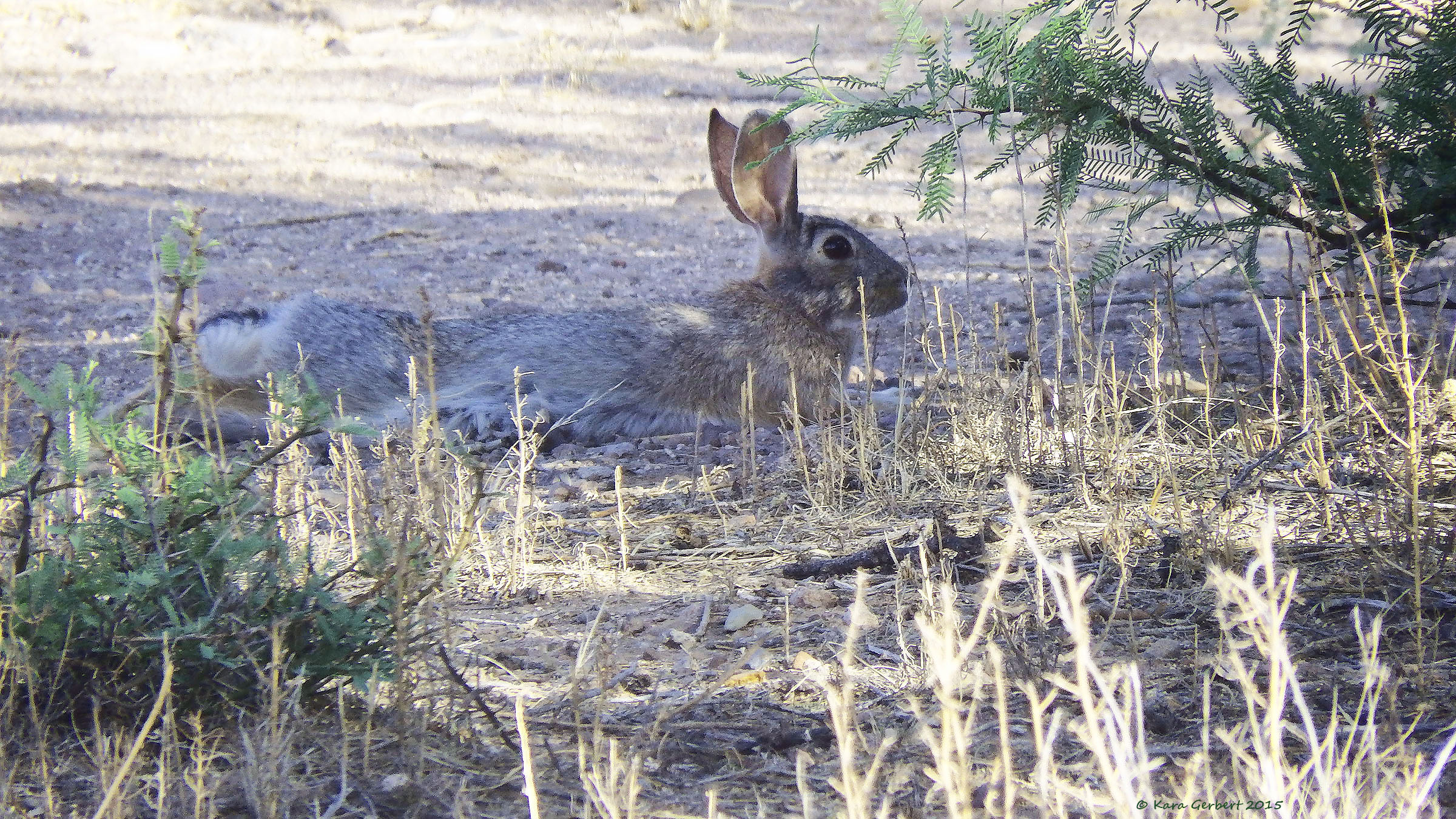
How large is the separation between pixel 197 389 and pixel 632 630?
128 cm

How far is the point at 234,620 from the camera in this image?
2.72m

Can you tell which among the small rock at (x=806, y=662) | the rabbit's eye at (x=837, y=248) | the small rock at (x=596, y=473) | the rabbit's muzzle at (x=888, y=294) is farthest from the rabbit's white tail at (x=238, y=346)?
the small rock at (x=806, y=662)

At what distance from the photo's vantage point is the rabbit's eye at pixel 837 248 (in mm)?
6836

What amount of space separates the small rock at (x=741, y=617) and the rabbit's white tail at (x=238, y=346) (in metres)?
3.58

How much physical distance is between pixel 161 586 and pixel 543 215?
7.31 meters

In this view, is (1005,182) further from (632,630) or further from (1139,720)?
(1139,720)

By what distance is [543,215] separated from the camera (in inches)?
387

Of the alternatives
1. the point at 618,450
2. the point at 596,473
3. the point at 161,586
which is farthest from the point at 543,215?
the point at 161,586

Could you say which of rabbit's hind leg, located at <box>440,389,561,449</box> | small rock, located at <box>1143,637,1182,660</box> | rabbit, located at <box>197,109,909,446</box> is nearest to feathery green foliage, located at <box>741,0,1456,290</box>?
small rock, located at <box>1143,637,1182,660</box>

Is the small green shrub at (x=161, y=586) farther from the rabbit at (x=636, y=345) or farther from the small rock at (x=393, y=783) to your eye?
the rabbit at (x=636, y=345)

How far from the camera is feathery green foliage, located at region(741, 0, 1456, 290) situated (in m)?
4.13

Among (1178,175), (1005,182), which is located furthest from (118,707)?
(1005,182)

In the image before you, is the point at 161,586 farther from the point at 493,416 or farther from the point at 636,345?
the point at 636,345

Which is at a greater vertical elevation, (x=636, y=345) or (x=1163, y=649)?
(x=636, y=345)
